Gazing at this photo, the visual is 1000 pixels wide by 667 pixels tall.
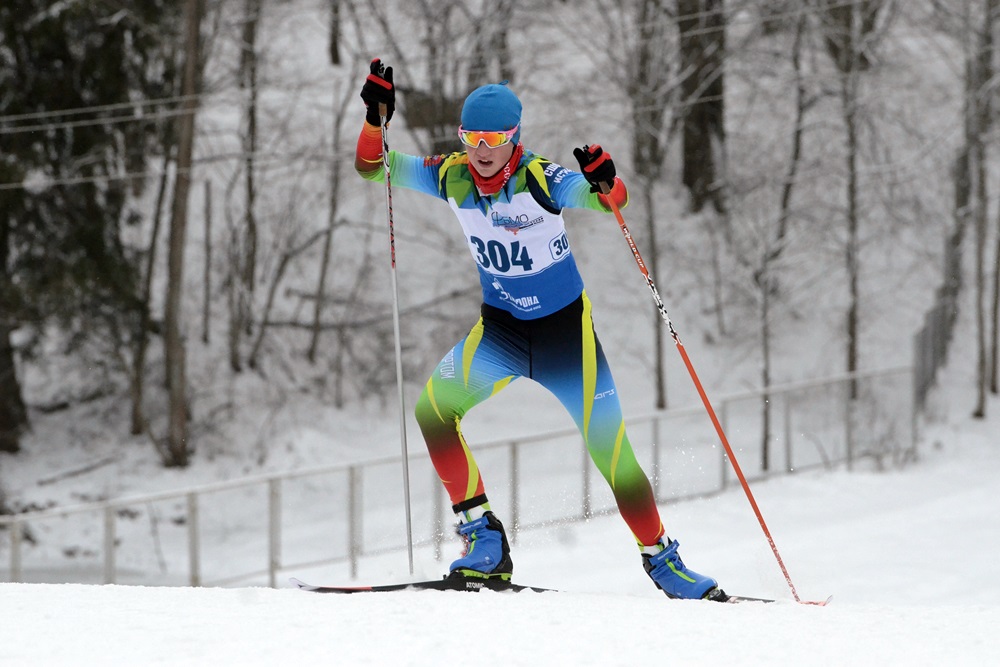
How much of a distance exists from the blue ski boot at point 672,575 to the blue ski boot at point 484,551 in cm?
59

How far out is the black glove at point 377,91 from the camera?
488 centimetres

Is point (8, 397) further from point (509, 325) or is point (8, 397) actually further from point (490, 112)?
point (490, 112)

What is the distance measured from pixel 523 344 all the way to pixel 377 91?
4.00 feet

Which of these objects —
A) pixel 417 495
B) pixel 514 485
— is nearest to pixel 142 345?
pixel 417 495

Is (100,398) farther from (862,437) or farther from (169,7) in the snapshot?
(862,437)

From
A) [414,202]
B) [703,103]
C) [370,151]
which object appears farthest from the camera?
[414,202]

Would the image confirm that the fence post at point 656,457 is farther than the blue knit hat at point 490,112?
Yes

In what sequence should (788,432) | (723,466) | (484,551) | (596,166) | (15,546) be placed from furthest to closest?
(788,432), (723,466), (15,546), (484,551), (596,166)

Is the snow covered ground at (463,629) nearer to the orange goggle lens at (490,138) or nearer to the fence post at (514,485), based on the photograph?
the orange goggle lens at (490,138)

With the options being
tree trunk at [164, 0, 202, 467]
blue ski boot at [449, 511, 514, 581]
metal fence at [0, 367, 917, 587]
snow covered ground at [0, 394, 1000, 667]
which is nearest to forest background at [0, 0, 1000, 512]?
tree trunk at [164, 0, 202, 467]

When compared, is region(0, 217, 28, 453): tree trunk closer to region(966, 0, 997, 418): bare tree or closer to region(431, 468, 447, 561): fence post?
region(431, 468, 447, 561): fence post

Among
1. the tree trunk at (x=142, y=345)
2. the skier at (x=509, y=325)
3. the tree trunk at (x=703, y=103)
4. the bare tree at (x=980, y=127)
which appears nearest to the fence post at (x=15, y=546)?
the skier at (x=509, y=325)

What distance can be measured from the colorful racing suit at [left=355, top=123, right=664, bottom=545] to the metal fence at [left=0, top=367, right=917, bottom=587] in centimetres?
462

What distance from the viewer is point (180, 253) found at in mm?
15602
